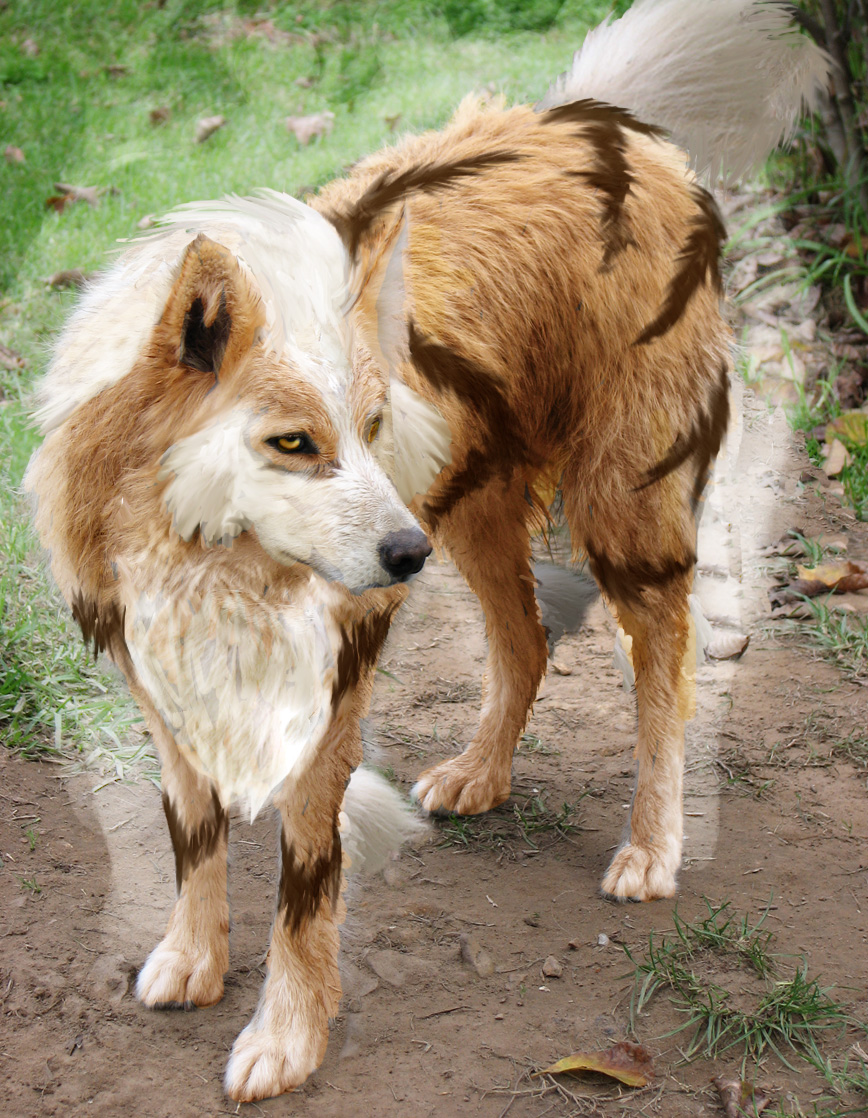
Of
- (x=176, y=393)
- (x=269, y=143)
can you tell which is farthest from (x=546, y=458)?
(x=269, y=143)

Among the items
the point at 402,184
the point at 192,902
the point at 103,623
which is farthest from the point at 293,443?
the point at 192,902

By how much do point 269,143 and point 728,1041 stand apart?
546 cm

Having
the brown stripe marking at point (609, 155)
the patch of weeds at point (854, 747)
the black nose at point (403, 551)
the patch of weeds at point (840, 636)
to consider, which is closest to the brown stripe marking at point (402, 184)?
the brown stripe marking at point (609, 155)

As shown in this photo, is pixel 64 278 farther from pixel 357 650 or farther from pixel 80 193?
pixel 357 650

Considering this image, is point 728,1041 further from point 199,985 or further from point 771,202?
point 771,202

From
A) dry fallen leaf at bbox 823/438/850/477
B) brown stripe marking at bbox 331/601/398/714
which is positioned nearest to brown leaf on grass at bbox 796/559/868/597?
dry fallen leaf at bbox 823/438/850/477

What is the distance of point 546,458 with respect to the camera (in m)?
2.84

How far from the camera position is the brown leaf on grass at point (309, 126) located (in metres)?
6.26

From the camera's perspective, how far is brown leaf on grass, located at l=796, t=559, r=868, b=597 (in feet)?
13.8

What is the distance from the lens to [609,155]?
2654mm

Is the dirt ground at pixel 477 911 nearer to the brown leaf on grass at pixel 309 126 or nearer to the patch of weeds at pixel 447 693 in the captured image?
the patch of weeds at pixel 447 693

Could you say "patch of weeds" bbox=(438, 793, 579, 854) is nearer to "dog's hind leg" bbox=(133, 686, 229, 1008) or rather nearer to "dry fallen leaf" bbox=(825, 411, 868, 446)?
"dog's hind leg" bbox=(133, 686, 229, 1008)

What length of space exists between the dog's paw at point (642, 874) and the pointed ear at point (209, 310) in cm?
182

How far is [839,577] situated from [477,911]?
223 centimetres
